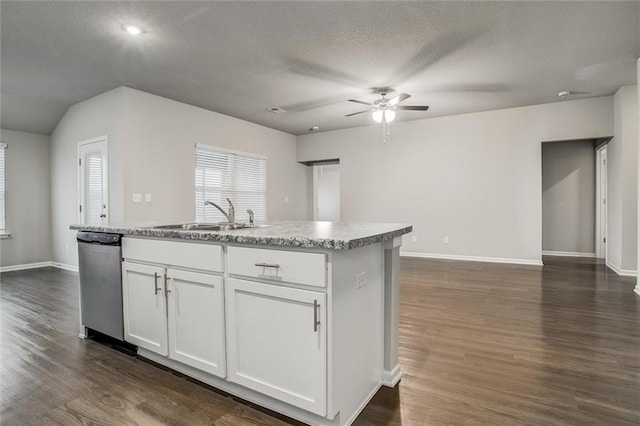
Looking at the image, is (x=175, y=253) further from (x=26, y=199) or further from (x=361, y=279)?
(x=26, y=199)

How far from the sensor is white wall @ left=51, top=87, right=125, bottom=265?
457 centimetres

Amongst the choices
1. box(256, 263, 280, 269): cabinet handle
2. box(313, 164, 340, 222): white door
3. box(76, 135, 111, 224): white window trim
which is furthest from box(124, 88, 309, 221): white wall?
box(256, 263, 280, 269): cabinet handle

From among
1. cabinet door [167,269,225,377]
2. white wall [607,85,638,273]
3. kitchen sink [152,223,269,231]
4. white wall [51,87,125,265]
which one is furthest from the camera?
white wall [607,85,638,273]

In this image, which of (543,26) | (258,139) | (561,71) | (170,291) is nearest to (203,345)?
(170,291)

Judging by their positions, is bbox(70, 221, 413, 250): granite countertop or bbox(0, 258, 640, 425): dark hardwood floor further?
bbox(0, 258, 640, 425): dark hardwood floor

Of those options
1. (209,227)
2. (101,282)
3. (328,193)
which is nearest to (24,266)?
(101,282)

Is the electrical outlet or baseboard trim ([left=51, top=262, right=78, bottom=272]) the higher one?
the electrical outlet

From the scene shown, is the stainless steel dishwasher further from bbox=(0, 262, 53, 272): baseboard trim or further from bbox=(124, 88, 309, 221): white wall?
bbox=(0, 262, 53, 272): baseboard trim

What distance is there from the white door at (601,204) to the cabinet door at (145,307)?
23.5 feet

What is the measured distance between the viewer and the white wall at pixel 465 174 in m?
5.58

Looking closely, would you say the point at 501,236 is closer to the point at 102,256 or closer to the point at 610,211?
the point at 610,211

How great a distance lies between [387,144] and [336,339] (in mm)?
5893

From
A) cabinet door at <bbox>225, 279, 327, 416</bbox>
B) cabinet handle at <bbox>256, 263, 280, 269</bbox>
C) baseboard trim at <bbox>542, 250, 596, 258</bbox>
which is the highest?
cabinet handle at <bbox>256, 263, 280, 269</bbox>

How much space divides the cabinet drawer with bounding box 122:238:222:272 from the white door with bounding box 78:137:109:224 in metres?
3.07
